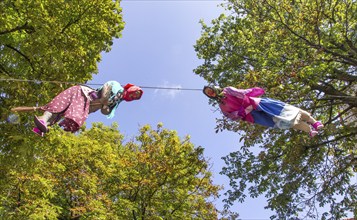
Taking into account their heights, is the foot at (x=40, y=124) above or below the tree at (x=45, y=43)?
below

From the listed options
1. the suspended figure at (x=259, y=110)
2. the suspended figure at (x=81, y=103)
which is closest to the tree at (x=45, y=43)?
the suspended figure at (x=81, y=103)

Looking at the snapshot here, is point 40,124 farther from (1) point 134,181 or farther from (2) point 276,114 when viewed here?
(1) point 134,181

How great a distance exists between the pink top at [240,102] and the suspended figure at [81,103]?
167 cm

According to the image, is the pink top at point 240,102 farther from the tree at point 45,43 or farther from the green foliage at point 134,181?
the green foliage at point 134,181

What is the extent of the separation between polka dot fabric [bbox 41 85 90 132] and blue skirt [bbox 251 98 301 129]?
3.10m

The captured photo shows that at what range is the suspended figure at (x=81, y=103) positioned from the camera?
583cm

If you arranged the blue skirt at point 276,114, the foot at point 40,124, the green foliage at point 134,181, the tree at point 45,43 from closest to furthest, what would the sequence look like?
the foot at point 40,124 < the blue skirt at point 276,114 < the tree at point 45,43 < the green foliage at point 134,181

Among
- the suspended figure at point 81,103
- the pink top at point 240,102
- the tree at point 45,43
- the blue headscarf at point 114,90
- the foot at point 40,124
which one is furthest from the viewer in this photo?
the tree at point 45,43

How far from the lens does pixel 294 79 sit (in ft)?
29.5

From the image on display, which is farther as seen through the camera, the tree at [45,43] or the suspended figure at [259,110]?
the tree at [45,43]

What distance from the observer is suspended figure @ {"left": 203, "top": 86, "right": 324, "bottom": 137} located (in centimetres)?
647

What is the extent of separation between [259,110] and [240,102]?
0.38 metres

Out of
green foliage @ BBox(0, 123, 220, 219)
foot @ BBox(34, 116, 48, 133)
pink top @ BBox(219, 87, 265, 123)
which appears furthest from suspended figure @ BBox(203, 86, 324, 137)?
green foliage @ BBox(0, 123, 220, 219)

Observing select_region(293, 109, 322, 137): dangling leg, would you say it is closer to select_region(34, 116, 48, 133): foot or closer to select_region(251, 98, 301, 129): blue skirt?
select_region(251, 98, 301, 129): blue skirt
